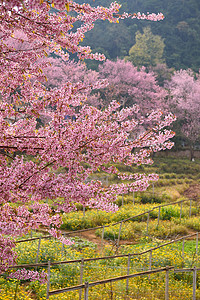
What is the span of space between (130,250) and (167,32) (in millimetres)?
65474

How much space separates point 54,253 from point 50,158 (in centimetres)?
645

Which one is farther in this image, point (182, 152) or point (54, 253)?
point (182, 152)

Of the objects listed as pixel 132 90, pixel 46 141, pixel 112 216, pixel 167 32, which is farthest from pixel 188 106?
pixel 167 32

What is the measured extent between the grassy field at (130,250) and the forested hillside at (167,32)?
3888 centimetres

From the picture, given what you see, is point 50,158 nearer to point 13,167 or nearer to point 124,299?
point 13,167

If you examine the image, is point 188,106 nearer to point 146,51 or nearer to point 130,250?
point 146,51

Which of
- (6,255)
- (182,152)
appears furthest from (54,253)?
(182,152)

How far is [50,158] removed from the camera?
4125 millimetres

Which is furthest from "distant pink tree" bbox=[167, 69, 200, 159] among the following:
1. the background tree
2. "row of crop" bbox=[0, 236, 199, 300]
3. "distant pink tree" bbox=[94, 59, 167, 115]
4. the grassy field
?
"row of crop" bbox=[0, 236, 199, 300]

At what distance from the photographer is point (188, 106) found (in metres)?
37.3

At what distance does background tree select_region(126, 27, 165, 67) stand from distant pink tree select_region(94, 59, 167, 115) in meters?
7.75

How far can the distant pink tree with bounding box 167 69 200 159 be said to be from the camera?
3594 cm

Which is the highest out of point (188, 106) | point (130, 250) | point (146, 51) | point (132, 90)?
point (146, 51)

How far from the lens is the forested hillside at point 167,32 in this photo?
5931cm
